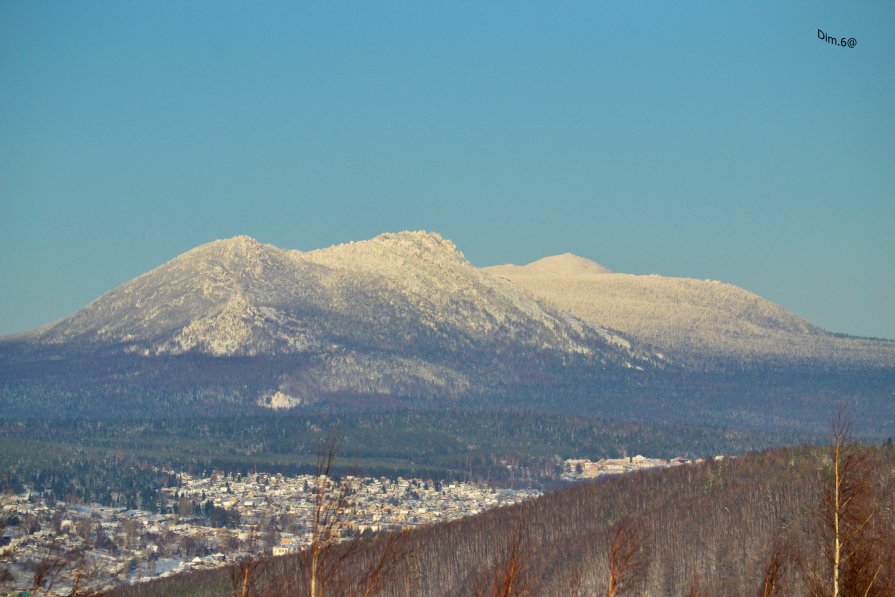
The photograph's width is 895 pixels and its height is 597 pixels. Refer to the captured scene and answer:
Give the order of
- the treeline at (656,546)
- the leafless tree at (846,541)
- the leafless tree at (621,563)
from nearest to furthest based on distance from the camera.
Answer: the leafless tree at (621,563)
the leafless tree at (846,541)
the treeline at (656,546)

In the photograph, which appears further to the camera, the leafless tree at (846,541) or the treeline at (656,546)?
the treeline at (656,546)

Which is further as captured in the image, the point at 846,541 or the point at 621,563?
the point at 846,541

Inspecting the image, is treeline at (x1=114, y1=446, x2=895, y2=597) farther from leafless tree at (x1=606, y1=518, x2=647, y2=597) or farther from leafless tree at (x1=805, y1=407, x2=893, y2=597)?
leafless tree at (x1=805, y1=407, x2=893, y2=597)

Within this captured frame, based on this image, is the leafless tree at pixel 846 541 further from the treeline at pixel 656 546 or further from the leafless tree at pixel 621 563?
the treeline at pixel 656 546

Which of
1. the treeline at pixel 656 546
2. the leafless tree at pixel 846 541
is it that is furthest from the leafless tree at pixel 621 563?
the treeline at pixel 656 546

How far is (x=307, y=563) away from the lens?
50.5 meters

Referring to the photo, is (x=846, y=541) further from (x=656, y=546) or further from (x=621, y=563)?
(x=656, y=546)

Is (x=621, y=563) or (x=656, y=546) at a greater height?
(x=621, y=563)

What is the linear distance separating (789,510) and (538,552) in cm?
2972

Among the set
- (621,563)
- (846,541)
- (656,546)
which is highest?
(846,541)

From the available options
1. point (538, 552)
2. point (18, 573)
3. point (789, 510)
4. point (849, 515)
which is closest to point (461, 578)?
Answer: point (538, 552)

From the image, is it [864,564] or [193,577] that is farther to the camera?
[193,577]

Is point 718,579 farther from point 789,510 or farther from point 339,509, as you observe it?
point 339,509

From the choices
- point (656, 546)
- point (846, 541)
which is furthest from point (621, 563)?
point (656, 546)
